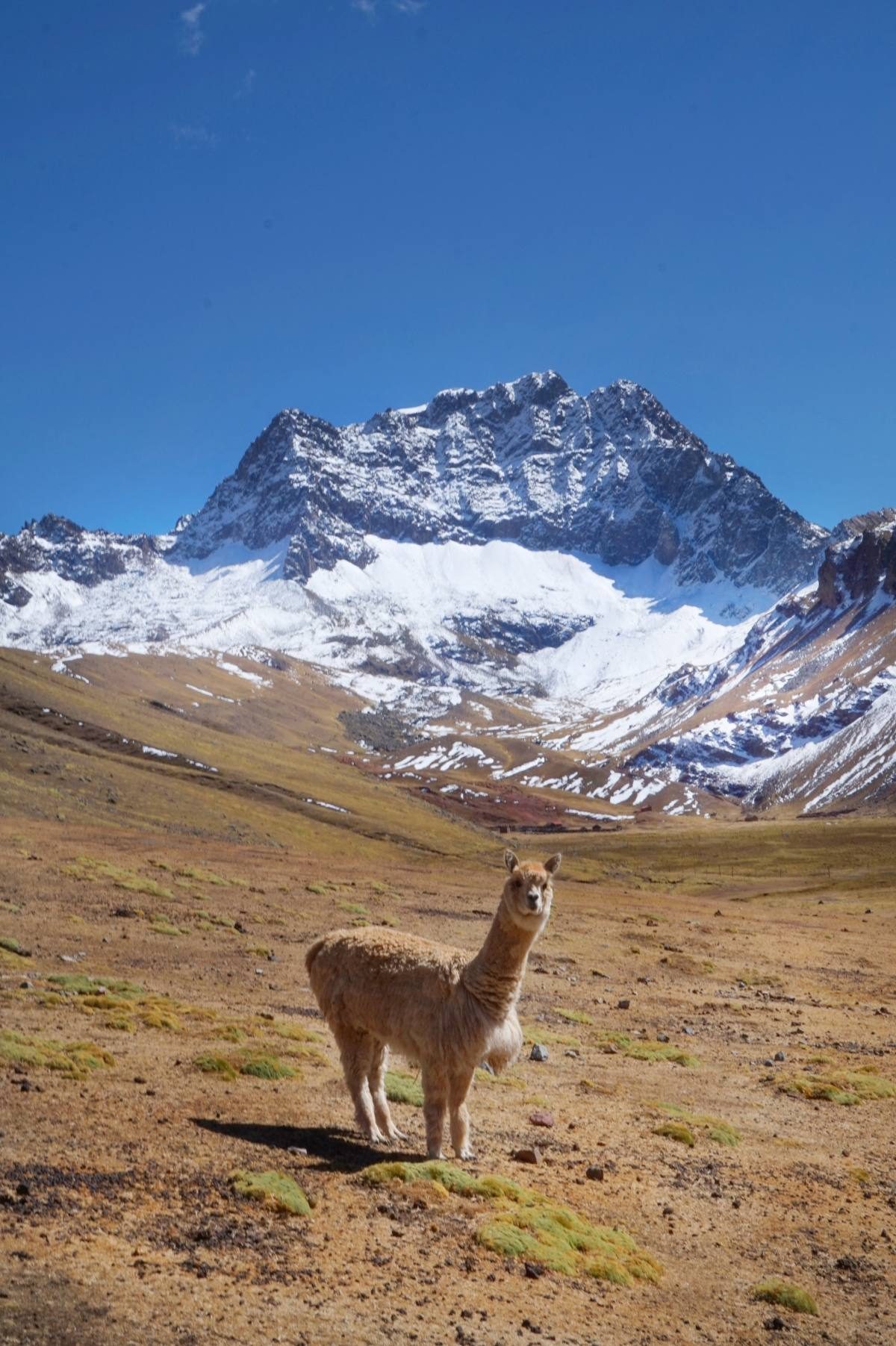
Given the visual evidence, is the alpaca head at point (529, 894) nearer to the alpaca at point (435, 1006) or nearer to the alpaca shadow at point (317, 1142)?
the alpaca at point (435, 1006)

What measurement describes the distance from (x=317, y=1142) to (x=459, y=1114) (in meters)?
2.08

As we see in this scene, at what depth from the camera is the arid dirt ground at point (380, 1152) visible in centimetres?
1023

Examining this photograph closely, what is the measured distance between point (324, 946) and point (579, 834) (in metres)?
185

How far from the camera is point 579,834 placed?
198125 mm

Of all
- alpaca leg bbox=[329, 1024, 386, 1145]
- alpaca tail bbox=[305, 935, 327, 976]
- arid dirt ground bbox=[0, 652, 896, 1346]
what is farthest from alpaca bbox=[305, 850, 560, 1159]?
arid dirt ground bbox=[0, 652, 896, 1346]

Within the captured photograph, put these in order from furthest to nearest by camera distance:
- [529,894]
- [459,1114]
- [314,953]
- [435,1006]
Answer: [314,953]
[435,1006]
[459,1114]
[529,894]

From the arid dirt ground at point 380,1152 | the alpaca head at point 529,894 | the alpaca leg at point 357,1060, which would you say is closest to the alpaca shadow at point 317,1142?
the arid dirt ground at point 380,1152

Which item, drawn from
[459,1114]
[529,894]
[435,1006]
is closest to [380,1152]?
[459,1114]

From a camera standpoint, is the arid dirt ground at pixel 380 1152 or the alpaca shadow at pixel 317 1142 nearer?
the arid dirt ground at pixel 380 1152

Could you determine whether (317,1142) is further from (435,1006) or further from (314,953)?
(314,953)

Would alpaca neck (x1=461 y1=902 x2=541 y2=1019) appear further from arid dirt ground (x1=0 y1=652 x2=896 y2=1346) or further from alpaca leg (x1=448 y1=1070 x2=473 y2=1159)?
arid dirt ground (x1=0 y1=652 x2=896 y2=1346)

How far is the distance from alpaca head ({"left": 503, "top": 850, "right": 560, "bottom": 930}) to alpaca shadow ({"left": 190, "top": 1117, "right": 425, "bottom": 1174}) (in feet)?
11.9

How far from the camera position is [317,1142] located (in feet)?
49.4

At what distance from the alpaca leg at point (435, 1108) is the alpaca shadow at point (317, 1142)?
0.33 meters
